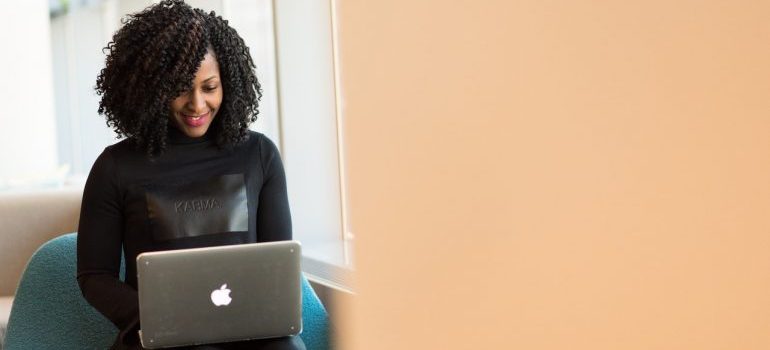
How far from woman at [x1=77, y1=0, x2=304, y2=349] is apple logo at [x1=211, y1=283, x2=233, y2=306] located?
178 millimetres

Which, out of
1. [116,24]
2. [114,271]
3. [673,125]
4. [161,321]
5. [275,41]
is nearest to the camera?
[673,125]

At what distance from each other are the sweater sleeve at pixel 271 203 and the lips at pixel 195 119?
0.45ft

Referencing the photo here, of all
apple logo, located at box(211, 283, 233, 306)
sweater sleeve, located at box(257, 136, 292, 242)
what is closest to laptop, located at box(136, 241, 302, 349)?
apple logo, located at box(211, 283, 233, 306)

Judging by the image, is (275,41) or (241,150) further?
(275,41)

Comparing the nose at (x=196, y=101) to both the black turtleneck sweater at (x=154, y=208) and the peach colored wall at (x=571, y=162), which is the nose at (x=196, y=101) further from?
the peach colored wall at (x=571, y=162)

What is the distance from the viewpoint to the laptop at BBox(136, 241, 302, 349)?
1787 millimetres

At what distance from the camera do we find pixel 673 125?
18.2 inches

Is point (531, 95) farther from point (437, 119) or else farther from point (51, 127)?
point (51, 127)

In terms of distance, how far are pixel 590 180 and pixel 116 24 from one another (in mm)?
6672

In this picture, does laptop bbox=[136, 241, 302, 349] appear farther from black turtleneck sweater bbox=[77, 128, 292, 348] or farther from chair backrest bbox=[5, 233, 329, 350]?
chair backrest bbox=[5, 233, 329, 350]

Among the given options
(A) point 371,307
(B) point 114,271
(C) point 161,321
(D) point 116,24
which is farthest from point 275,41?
(D) point 116,24

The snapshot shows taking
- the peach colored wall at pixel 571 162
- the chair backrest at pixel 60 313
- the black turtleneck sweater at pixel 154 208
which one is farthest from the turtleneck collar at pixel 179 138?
the peach colored wall at pixel 571 162

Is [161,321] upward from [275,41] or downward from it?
downward

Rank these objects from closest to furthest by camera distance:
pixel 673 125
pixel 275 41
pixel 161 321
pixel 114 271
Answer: pixel 673 125, pixel 161 321, pixel 114 271, pixel 275 41
